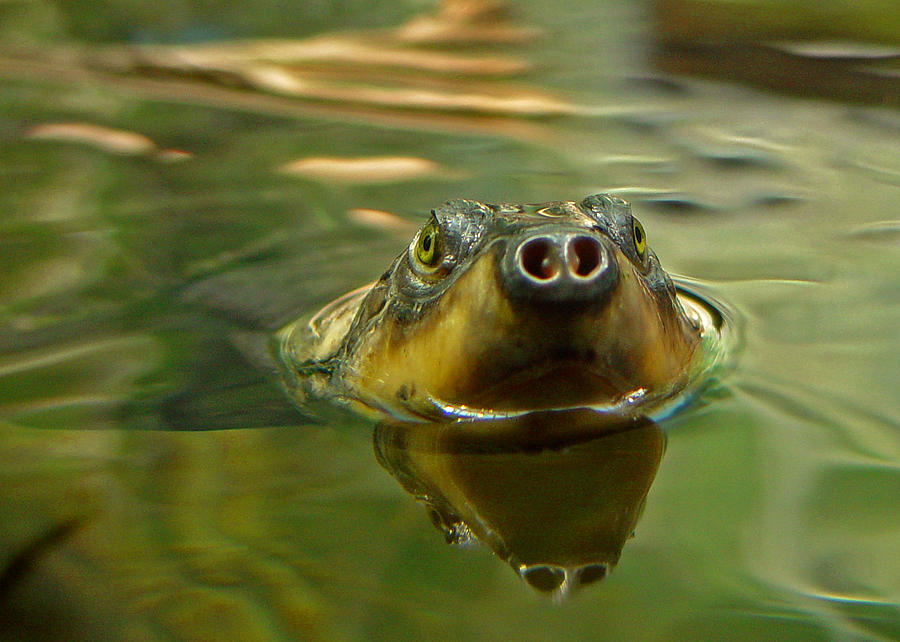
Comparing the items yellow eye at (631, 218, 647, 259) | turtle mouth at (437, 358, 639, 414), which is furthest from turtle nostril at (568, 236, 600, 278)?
yellow eye at (631, 218, 647, 259)

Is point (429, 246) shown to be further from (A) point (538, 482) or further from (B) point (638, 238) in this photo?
(A) point (538, 482)

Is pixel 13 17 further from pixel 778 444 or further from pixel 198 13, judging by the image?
pixel 778 444

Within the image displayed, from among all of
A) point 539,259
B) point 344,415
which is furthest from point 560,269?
point 344,415

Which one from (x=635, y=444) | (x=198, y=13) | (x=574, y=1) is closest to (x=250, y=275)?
(x=635, y=444)

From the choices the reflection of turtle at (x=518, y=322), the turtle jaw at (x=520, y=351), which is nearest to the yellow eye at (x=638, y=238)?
the reflection of turtle at (x=518, y=322)

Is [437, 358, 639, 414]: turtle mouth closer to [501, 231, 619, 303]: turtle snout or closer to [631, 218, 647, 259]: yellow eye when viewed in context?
[501, 231, 619, 303]: turtle snout

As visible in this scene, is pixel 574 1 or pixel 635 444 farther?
pixel 574 1
